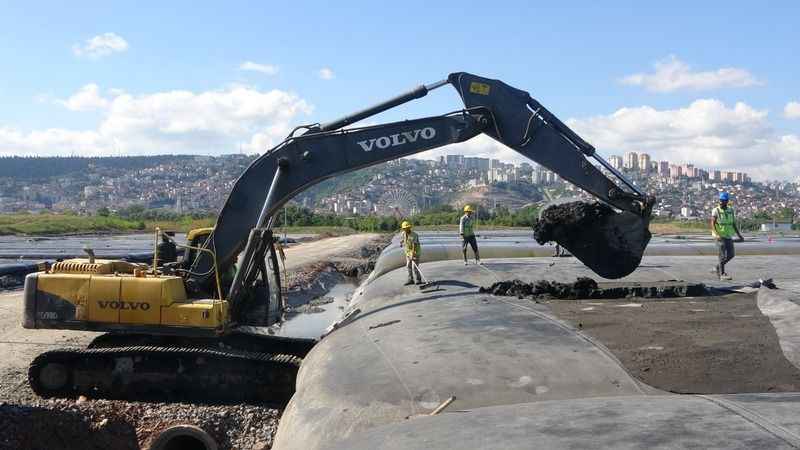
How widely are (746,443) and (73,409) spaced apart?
829 cm

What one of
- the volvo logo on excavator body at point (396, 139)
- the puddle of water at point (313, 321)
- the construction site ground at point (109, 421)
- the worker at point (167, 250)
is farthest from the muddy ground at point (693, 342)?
the puddle of water at point (313, 321)

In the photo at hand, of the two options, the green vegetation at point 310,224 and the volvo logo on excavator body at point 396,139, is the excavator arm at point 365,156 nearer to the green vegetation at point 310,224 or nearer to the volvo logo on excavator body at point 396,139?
the volvo logo on excavator body at point 396,139

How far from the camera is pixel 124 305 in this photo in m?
10.3

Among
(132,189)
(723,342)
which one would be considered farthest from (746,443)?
(132,189)

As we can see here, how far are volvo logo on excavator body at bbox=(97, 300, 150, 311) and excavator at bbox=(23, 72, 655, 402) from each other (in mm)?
13

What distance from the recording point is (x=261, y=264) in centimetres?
1081

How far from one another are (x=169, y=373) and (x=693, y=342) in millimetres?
6629

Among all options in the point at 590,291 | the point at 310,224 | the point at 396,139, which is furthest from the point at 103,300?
the point at 310,224

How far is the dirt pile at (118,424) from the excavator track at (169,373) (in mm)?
389

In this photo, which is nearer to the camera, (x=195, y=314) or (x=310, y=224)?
(x=195, y=314)

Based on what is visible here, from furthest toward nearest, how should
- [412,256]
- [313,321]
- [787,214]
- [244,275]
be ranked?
1. [787,214]
2. [313,321]
3. [412,256]
4. [244,275]

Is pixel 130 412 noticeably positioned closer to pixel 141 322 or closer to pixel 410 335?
pixel 141 322

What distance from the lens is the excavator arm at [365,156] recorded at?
10.8 meters

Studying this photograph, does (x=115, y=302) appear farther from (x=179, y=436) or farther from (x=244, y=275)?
(x=179, y=436)
